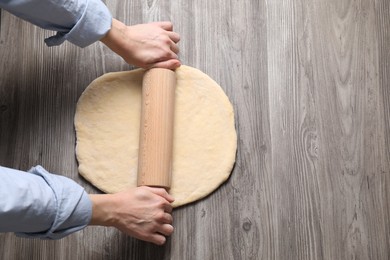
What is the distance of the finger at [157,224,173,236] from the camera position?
40.7 inches

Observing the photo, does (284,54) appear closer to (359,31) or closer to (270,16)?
(270,16)

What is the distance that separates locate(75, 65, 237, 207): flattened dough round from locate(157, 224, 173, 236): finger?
7 cm

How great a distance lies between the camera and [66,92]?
3.92 ft

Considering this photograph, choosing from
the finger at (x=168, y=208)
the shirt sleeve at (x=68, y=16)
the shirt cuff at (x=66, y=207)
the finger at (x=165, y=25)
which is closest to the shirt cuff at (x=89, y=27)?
the shirt sleeve at (x=68, y=16)

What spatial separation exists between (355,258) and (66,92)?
35.4 inches

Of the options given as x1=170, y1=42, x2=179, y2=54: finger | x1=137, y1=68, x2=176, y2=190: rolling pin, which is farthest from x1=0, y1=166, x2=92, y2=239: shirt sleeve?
x1=170, y1=42, x2=179, y2=54: finger

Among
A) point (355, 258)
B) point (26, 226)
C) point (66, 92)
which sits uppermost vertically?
point (66, 92)

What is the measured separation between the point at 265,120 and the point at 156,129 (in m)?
0.32

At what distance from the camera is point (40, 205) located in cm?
84

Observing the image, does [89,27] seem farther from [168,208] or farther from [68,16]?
[168,208]

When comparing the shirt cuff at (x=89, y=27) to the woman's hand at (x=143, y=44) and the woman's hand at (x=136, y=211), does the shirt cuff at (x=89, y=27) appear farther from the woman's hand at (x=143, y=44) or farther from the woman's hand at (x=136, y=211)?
the woman's hand at (x=136, y=211)

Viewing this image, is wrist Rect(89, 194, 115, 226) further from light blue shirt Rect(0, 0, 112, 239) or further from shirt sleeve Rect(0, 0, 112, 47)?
shirt sleeve Rect(0, 0, 112, 47)

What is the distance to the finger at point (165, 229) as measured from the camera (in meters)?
1.03

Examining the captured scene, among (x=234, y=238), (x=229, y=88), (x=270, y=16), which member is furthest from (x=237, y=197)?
(x=270, y=16)
